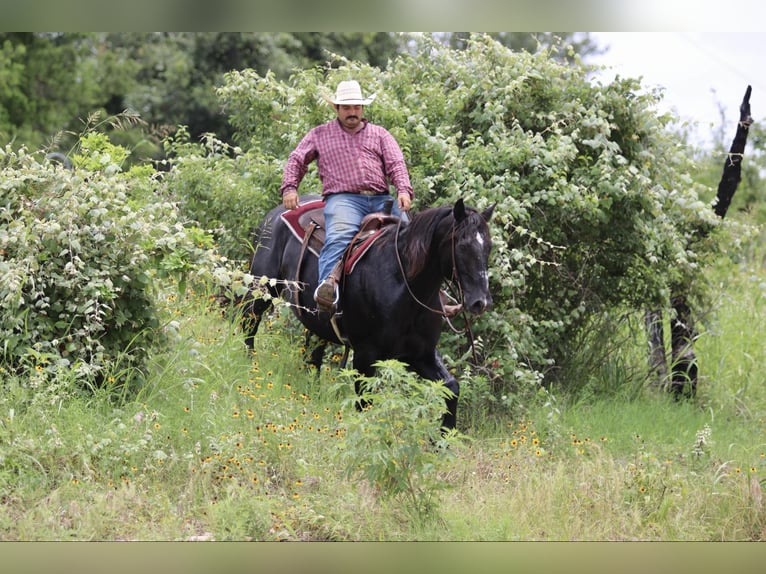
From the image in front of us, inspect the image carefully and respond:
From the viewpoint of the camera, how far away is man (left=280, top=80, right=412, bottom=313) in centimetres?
804

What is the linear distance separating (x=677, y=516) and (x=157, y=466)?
3218 mm

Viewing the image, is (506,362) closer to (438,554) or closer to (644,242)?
(644,242)

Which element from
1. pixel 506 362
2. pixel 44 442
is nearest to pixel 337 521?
pixel 44 442

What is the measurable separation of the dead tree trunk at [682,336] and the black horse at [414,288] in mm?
3509

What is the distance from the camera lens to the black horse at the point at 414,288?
6.98m

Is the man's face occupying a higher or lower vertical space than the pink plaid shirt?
higher

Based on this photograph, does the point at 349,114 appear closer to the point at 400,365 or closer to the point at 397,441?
the point at 400,365

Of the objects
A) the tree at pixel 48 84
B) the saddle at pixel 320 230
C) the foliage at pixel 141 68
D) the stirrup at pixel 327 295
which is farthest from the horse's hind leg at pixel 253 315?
the tree at pixel 48 84

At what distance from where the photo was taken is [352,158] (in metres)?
8.09

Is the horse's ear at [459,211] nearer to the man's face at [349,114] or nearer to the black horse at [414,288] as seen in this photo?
the black horse at [414,288]

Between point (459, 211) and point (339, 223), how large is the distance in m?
1.35

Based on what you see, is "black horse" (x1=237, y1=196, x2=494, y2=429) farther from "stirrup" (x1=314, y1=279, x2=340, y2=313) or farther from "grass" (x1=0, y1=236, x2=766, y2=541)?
"grass" (x1=0, y1=236, x2=766, y2=541)

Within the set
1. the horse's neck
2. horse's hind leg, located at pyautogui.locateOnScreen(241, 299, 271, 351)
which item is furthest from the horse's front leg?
horse's hind leg, located at pyautogui.locateOnScreen(241, 299, 271, 351)

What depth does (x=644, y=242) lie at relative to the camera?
9.55 m
